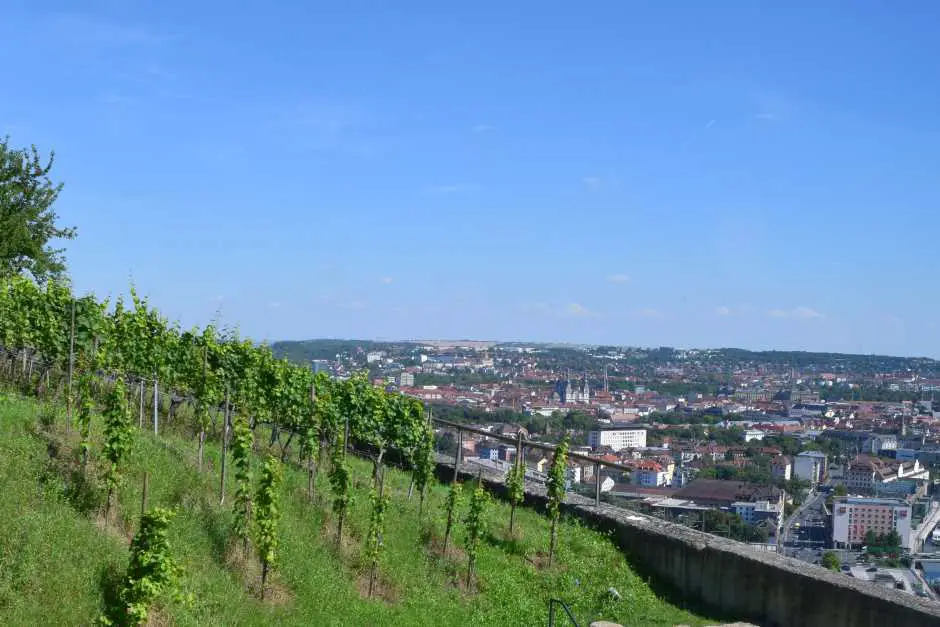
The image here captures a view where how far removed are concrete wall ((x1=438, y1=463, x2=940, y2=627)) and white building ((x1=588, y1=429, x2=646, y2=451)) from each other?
894 inches

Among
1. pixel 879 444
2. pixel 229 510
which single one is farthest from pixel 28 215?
pixel 879 444

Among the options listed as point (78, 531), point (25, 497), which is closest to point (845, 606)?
point (78, 531)

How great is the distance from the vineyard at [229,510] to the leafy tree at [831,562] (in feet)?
6.14

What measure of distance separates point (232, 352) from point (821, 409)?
56.0 m

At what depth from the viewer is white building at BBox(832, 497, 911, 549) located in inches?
560

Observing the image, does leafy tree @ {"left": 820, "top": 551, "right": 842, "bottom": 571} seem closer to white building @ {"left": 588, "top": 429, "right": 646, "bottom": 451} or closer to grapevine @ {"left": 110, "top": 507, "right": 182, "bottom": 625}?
grapevine @ {"left": 110, "top": 507, "right": 182, "bottom": 625}

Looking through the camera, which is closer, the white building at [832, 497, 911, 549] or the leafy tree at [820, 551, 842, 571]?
the leafy tree at [820, 551, 842, 571]

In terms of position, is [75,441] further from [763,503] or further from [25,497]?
[763,503]

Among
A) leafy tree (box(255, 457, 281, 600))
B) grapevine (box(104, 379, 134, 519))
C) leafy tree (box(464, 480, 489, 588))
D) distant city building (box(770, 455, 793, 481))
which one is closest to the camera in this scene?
leafy tree (box(255, 457, 281, 600))

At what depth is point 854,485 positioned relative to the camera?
2383 cm

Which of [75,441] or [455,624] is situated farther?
[75,441]

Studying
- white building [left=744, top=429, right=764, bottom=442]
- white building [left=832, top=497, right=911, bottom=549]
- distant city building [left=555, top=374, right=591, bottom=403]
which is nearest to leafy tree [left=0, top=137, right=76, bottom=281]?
white building [left=832, top=497, right=911, bottom=549]

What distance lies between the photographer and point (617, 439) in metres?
39.2

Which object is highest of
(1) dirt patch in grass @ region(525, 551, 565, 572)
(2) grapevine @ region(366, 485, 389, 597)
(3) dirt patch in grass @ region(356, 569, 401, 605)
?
(2) grapevine @ region(366, 485, 389, 597)
